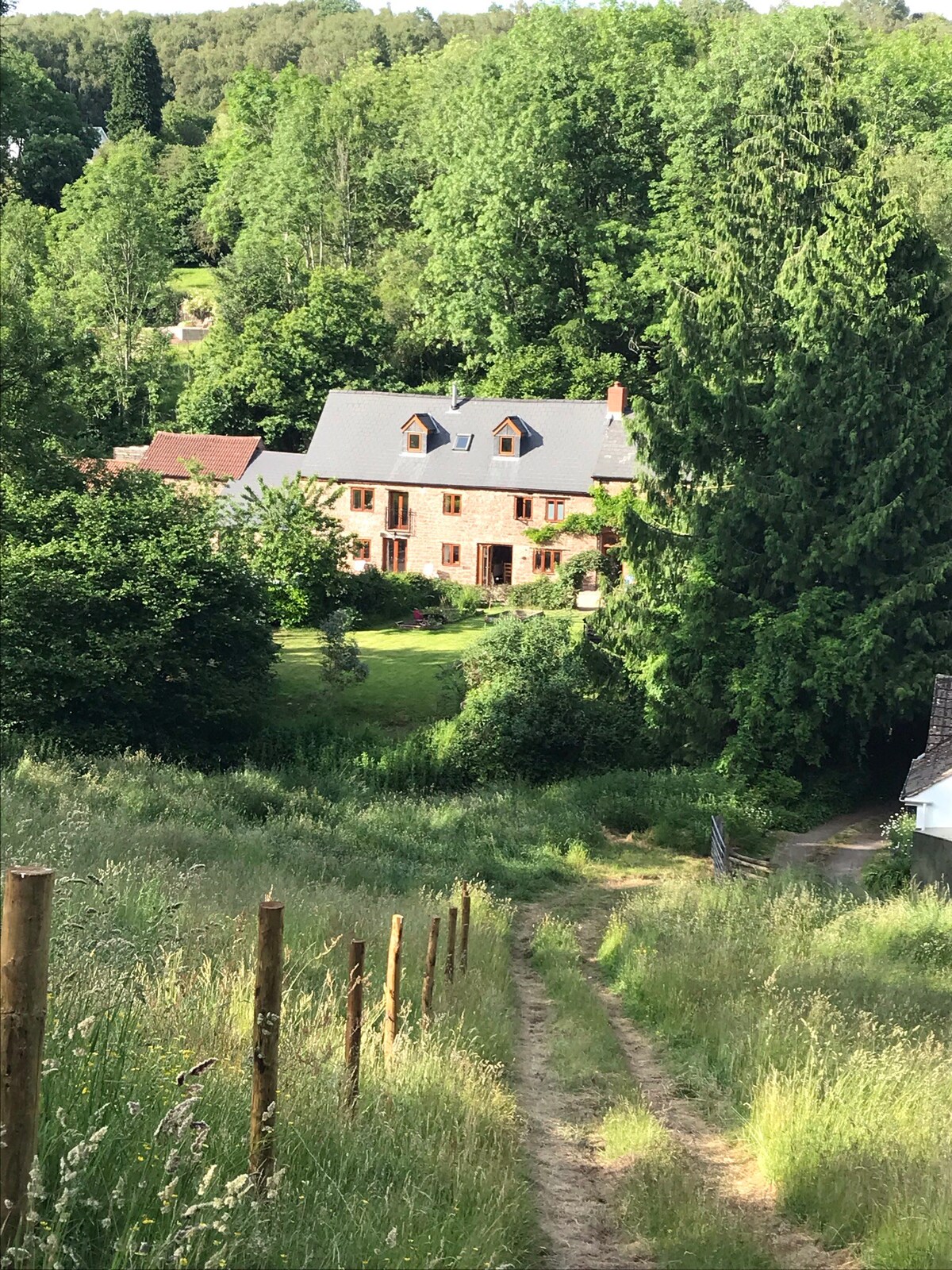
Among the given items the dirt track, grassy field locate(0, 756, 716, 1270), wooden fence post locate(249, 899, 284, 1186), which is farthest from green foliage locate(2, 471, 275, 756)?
wooden fence post locate(249, 899, 284, 1186)

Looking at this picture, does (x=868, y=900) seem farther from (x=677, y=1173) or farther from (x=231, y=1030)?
(x=231, y=1030)

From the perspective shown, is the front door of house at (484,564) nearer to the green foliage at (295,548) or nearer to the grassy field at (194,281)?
the green foliage at (295,548)

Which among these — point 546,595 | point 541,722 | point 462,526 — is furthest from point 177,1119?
point 462,526

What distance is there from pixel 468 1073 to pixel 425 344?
62.0 m

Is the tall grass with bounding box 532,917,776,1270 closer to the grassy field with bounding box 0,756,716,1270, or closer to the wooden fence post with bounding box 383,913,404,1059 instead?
the grassy field with bounding box 0,756,716,1270

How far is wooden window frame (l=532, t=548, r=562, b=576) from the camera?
4931 centimetres

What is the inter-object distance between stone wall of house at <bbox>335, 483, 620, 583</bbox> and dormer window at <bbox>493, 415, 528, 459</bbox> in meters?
1.75

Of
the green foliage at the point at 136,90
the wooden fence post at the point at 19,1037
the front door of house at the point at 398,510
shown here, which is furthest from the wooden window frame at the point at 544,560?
the green foliage at the point at 136,90

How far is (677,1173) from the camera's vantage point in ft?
25.6

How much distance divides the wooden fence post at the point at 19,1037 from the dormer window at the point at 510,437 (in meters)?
47.6

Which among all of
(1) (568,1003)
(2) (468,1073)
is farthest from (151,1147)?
(1) (568,1003)

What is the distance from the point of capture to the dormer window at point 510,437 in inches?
1998

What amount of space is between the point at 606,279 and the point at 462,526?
17947mm

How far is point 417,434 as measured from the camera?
51.7 meters
